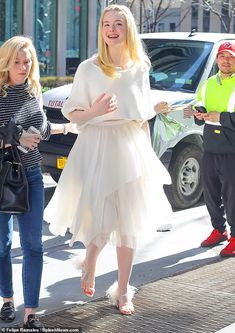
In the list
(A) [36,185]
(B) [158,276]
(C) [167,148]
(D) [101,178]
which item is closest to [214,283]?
(B) [158,276]

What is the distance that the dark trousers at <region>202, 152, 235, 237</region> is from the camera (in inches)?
233

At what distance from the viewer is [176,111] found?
7465 millimetres

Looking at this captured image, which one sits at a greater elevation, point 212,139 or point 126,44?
point 126,44

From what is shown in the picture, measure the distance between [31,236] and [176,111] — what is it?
3.78 metres

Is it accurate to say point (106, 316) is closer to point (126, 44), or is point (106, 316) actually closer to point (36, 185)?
point (36, 185)

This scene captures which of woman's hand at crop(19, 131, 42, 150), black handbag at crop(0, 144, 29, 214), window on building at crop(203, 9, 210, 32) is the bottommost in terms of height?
window on building at crop(203, 9, 210, 32)

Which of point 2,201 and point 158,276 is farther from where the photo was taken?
point 158,276

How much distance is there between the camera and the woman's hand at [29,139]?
388 cm

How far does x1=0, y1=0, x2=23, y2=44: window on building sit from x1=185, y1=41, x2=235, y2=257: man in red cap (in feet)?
57.1

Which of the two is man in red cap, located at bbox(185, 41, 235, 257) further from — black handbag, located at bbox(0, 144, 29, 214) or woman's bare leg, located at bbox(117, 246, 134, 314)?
black handbag, located at bbox(0, 144, 29, 214)

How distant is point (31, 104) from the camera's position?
404 cm

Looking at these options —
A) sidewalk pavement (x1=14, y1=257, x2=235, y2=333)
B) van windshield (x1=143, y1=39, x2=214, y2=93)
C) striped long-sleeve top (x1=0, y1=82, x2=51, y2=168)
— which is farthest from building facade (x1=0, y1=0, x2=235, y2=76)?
striped long-sleeve top (x1=0, y1=82, x2=51, y2=168)

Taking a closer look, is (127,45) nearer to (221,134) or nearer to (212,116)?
(212,116)

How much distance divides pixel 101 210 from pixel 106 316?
762 mm
